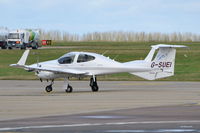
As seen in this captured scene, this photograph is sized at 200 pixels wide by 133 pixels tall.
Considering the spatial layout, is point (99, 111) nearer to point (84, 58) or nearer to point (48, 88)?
point (48, 88)

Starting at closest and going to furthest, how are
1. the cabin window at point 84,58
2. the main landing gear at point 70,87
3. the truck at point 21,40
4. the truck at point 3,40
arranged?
the main landing gear at point 70,87 < the cabin window at point 84,58 < the truck at point 21,40 < the truck at point 3,40

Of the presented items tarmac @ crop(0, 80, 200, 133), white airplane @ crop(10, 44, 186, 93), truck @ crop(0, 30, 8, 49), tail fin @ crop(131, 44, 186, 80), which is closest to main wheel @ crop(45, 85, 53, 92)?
white airplane @ crop(10, 44, 186, 93)

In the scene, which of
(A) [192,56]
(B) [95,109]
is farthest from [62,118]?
(A) [192,56]

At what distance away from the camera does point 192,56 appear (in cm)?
6894

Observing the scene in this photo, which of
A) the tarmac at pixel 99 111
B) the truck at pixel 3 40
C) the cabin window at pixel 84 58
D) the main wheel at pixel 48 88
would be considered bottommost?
the truck at pixel 3 40

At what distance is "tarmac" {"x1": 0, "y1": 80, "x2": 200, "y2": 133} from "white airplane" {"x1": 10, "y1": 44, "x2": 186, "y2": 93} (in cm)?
97

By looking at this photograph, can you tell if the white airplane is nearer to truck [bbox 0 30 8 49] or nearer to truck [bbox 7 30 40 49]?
truck [bbox 7 30 40 49]

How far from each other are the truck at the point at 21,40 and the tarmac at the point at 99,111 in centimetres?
5767

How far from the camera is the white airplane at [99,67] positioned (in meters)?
35.0

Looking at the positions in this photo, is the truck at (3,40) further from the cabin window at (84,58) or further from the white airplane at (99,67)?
the cabin window at (84,58)

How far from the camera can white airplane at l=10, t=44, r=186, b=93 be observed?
115ft

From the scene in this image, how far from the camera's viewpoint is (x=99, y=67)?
118 feet

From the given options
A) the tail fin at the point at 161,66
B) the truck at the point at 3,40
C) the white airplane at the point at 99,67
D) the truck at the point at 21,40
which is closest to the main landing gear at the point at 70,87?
the white airplane at the point at 99,67

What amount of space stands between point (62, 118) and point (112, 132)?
419 cm
